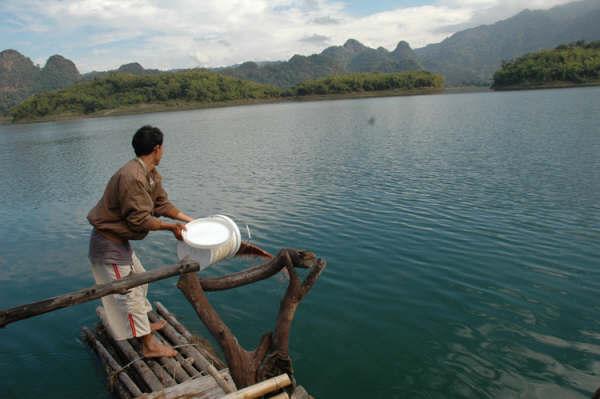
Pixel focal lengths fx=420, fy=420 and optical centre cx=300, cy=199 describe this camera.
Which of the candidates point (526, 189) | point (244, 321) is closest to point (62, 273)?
point (244, 321)

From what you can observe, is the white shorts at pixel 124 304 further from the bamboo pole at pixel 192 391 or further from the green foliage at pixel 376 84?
the green foliage at pixel 376 84

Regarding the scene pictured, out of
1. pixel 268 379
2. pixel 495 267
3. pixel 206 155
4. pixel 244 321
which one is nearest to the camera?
pixel 268 379

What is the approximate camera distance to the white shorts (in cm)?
500

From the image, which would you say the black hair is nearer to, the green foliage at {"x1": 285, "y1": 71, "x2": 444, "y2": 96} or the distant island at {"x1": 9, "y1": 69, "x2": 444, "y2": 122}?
the distant island at {"x1": 9, "y1": 69, "x2": 444, "y2": 122}

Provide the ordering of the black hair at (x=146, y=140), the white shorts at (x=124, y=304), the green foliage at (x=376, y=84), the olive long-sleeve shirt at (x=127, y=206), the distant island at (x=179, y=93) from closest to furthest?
the olive long-sleeve shirt at (x=127, y=206), the black hair at (x=146, y=140), the white shorts at (x=124, y=304), the distant island at (x=179, y=93), the green foliage at (x=376, y=84)

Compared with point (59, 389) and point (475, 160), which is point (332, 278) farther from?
point (475, 160)

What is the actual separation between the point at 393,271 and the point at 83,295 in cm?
638

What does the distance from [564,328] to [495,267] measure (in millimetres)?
2210

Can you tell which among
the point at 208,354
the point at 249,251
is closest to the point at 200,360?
the point at 208,354

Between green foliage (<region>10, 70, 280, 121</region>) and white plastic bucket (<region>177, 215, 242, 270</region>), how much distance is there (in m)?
132

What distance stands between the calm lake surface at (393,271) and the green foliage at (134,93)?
115 metres

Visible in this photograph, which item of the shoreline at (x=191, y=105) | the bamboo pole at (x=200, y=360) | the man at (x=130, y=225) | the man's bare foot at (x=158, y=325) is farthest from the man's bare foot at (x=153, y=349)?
the shoreline at (x=191, y=105)

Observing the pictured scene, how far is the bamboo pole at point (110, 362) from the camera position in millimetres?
4901

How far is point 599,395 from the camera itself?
10.8ft
